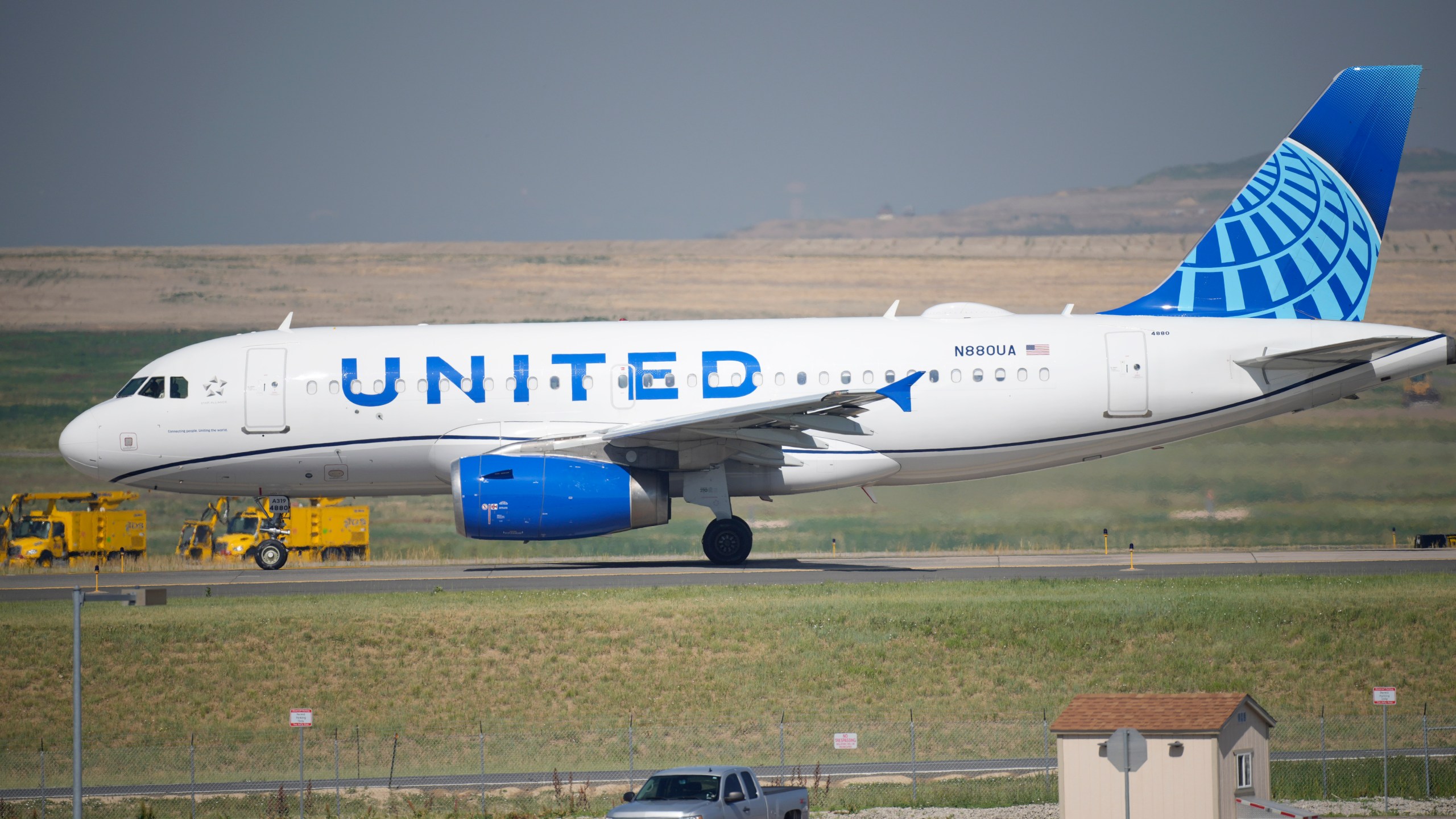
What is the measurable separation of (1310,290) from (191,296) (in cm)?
6989

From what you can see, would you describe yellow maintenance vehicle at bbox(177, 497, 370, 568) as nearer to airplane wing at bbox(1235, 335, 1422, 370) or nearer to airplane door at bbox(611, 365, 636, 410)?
airplane door at bbox(611, 365, 636, 410)

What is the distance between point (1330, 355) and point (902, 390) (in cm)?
794

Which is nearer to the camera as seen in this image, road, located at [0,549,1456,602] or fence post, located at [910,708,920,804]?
fence post, located at [910,708,920,804]

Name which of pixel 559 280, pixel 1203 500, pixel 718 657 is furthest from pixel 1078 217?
pixel 718 657

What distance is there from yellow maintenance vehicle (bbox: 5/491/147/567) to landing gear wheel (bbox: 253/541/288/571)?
23.3ft

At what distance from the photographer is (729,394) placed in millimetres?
27125

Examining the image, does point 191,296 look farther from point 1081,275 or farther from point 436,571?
point 436,571

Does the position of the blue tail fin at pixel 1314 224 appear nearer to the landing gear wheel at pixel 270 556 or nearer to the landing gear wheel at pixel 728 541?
the landing gear wheel at pixel 728 541

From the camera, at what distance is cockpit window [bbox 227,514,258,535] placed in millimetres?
38656

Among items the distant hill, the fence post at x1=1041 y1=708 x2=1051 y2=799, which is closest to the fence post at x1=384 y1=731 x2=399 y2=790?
the fence post at x1=1041 y1=708 x2=1051 y2=799

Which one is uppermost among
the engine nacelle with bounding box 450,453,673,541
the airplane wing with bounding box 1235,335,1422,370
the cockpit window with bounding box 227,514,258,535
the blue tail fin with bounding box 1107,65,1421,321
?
the blue tail fin with bounding box 1107,65,1421,321

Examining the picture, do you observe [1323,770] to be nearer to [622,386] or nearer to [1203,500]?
[622,386]

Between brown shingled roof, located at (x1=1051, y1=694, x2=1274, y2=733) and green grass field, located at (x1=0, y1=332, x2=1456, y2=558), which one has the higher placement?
green grass field, located at (x1=0, y1=332, x2=1456, y2=558)

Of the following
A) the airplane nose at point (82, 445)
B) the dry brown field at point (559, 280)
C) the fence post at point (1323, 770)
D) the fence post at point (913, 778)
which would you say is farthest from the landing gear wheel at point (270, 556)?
the dry brown field at point (559, 280)
